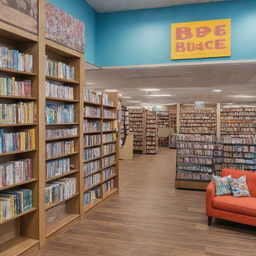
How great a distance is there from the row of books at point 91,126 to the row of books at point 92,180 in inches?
35.7

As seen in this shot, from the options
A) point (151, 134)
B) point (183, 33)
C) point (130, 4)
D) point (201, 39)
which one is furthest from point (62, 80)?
point (151, 134)

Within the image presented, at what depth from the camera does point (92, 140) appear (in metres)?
5.08

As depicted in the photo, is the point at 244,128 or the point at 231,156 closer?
the point at 231,156

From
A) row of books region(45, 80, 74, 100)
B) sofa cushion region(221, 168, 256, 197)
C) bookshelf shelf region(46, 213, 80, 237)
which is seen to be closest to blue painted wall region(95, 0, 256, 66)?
row of books region(45, 80, 74, 100)

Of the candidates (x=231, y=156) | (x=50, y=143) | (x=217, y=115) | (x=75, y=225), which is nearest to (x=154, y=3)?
(x=50, y=143)

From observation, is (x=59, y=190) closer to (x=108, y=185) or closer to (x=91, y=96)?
(x=91, y=96)

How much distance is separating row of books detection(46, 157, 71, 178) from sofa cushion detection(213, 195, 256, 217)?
2468 millimetres

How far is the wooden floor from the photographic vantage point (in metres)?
3.48

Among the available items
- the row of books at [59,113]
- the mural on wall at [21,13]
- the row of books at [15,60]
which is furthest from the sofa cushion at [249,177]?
the mural on wall at [21,13]

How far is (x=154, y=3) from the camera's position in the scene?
5.55 metres

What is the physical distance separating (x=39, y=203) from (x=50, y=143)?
0.85 metres

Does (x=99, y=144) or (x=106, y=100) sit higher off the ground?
(x=106, y=100)

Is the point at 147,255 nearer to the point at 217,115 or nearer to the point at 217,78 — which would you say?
the point at 217,78

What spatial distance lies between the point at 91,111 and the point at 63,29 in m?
1.64
